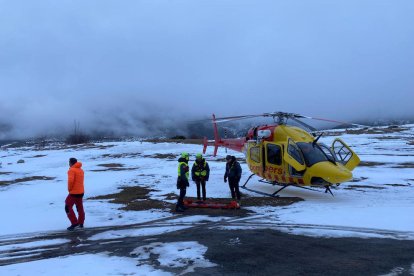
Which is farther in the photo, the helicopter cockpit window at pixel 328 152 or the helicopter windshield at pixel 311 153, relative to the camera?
the helicopter cockpit window at pixel 328 152

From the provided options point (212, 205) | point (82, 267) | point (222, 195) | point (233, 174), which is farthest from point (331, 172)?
point (82, 267)

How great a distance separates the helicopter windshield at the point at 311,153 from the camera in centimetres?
1354

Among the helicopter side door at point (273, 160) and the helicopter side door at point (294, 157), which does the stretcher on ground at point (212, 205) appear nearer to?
the helicopter side door at point (294, 157)

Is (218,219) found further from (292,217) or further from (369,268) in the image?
(369,268)

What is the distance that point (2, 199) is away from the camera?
1520cm

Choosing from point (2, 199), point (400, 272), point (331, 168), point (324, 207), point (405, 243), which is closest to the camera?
point (400, 272)

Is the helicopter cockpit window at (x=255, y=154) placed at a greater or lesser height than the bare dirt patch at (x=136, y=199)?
greater

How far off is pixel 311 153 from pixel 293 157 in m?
0.69

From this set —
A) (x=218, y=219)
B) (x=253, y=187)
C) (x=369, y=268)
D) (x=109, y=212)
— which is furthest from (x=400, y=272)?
(x=253, y=187)

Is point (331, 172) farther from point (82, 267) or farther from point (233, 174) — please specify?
point (82, 267)

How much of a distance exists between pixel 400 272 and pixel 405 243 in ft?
6.92

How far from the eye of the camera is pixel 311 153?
13766mm

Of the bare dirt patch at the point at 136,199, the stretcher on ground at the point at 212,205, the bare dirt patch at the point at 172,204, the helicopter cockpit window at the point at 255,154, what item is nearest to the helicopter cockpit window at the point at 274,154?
the helicopter cockpit window at the point at 255,154

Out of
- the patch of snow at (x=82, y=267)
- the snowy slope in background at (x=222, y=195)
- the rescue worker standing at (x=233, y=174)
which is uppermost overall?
the rescue worker standing at (x=233, y=174)
